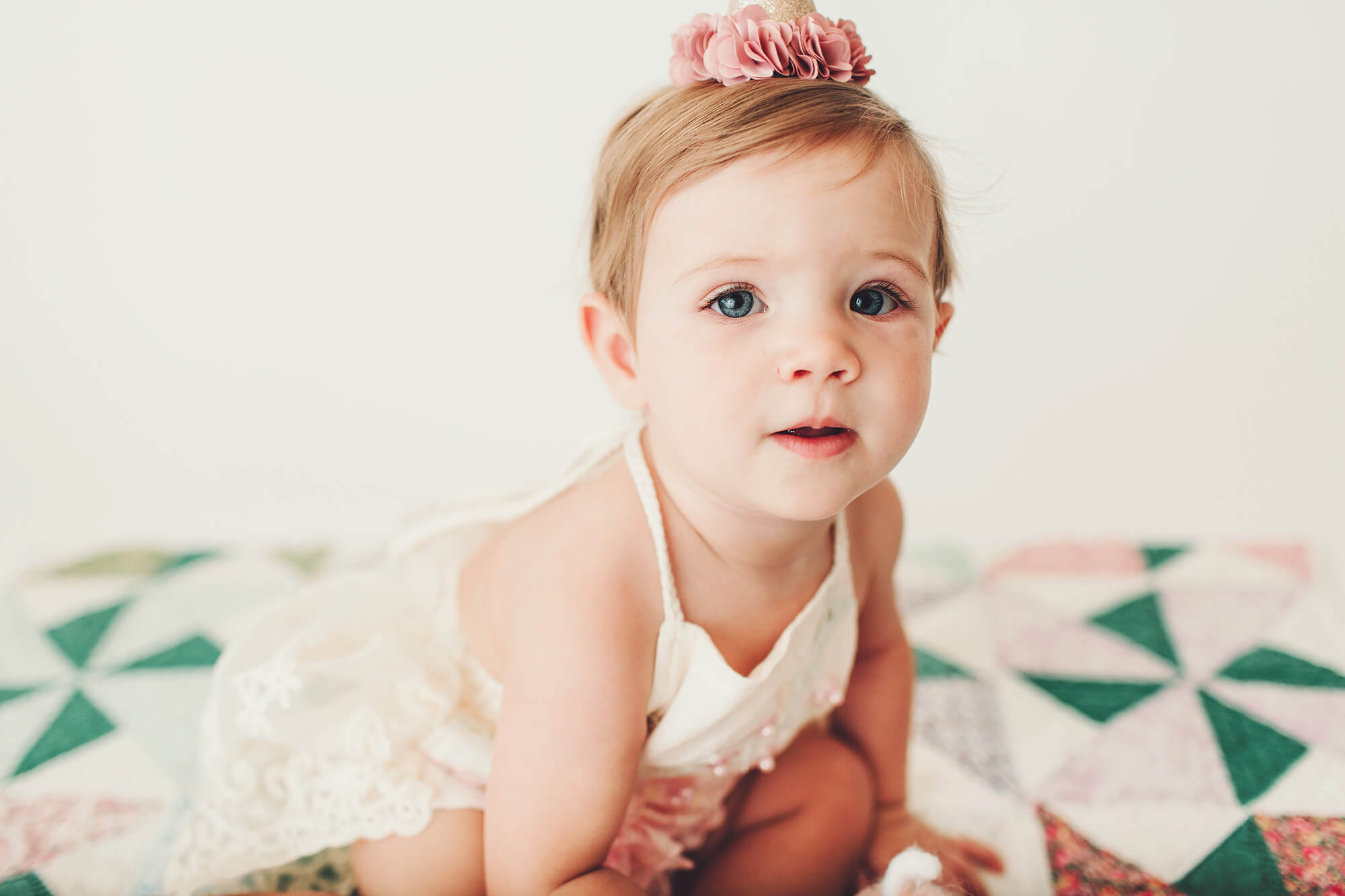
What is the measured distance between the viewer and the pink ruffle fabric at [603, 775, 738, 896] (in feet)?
2.46

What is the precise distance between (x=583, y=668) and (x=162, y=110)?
1040 millimetres

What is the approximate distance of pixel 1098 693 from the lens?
3.25 ft

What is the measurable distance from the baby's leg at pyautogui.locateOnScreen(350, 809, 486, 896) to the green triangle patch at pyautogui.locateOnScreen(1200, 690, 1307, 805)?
62cm

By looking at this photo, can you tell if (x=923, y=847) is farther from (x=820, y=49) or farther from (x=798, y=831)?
(x=820, y=49)

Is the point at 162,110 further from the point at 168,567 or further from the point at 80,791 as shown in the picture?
the point at 80,791

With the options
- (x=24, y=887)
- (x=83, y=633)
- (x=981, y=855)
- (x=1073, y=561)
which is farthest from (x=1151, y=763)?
(x=83, y=633)

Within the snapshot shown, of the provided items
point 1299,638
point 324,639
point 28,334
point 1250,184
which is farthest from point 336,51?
point 1299,638

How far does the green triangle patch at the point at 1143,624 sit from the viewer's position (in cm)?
105

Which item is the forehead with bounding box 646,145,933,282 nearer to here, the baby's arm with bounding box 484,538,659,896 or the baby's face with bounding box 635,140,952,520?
the baby's face with bounding box 635,140,952,520

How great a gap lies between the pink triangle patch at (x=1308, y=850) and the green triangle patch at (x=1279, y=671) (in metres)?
0.22

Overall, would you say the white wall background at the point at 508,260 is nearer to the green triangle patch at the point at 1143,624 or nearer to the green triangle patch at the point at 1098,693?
the green triangle patch at the point at 1143,624

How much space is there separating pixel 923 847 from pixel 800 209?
19.8 inches

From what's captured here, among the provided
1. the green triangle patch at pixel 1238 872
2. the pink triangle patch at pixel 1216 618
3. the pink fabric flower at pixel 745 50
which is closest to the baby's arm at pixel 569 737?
the pink fabric flower at pixel 745 50

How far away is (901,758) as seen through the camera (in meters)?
0.83
